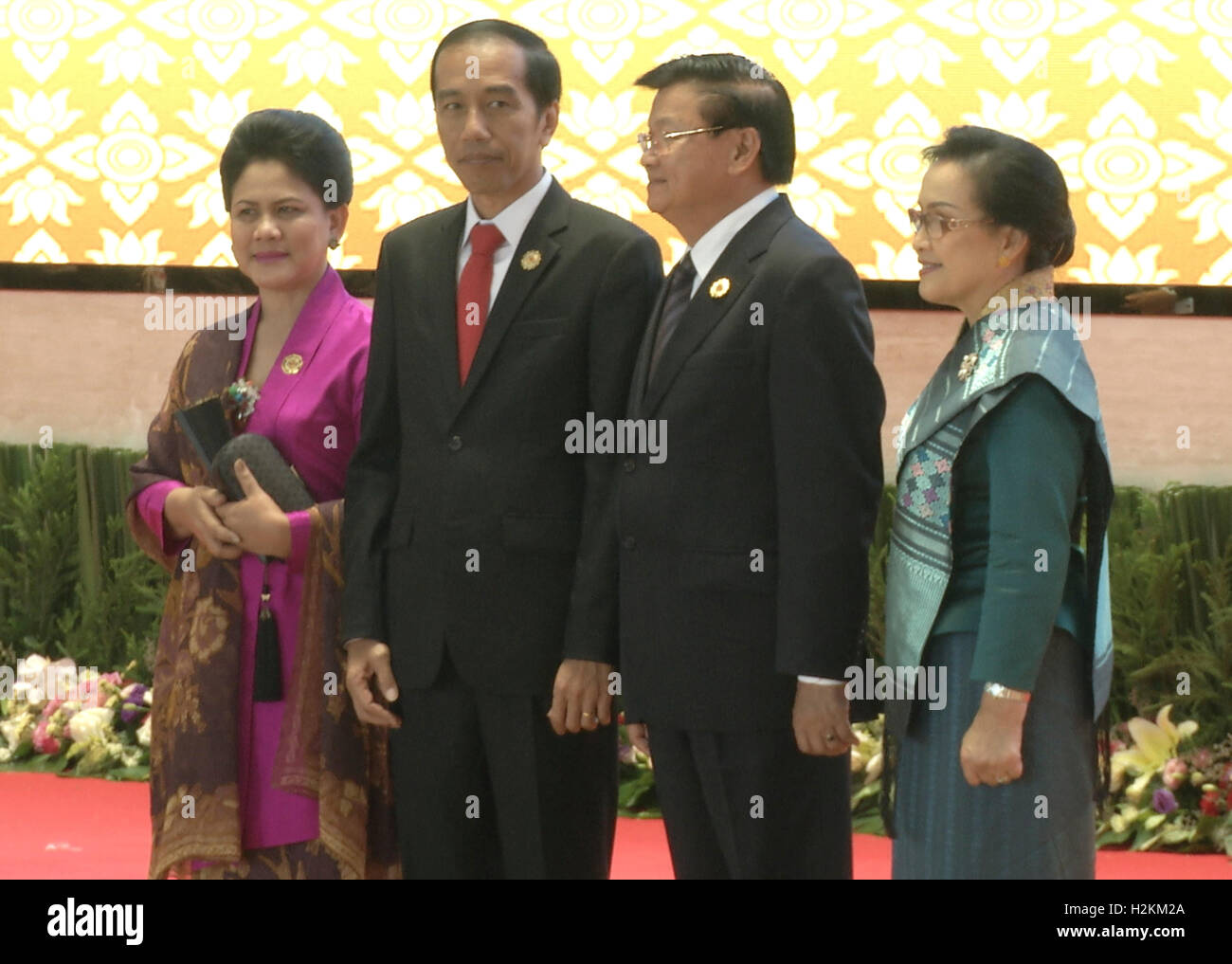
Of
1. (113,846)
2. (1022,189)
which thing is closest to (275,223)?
(1022,189)

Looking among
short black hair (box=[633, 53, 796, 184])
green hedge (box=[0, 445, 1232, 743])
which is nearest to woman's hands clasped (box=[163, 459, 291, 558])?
short black hair (box=[633, 53, 796, 184])

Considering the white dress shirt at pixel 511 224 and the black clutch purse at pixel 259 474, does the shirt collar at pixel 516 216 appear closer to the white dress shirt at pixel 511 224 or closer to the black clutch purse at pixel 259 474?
the white dress shirt at pixel 511 224

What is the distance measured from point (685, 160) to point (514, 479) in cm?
50

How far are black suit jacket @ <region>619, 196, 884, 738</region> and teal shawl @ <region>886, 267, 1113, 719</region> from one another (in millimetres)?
75

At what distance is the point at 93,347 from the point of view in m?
4.95

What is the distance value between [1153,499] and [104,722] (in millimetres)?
2665

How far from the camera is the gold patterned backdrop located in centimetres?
442

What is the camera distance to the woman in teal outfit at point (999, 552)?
2092 mm

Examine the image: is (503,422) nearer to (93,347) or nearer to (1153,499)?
(1153,499)

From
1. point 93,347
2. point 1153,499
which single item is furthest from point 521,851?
point 93,347

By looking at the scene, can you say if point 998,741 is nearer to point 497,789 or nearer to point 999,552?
point 999,552

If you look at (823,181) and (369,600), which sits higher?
(823,181)

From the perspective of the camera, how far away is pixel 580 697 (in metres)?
2.36

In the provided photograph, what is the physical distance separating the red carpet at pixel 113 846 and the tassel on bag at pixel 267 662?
0.89 meters
